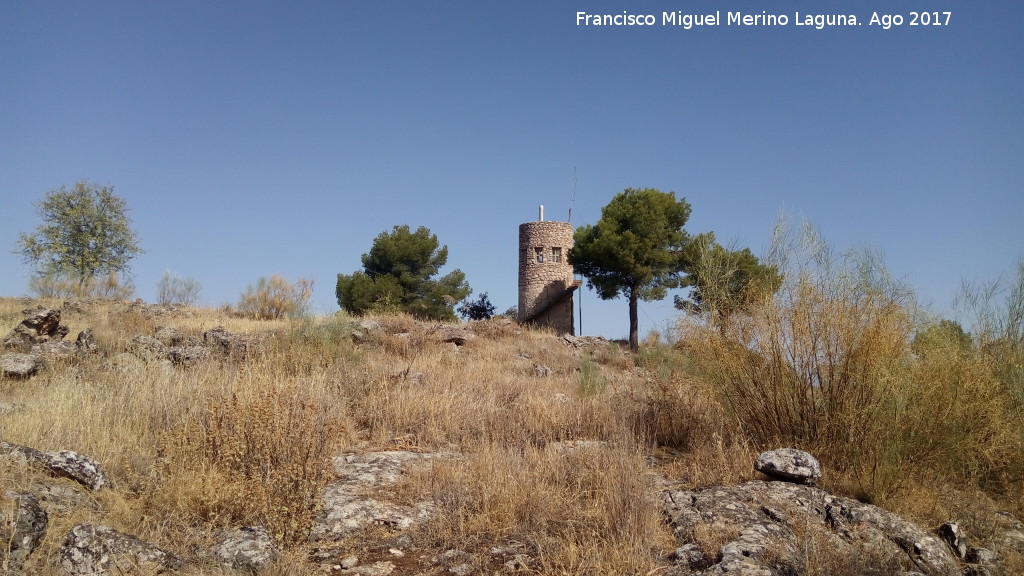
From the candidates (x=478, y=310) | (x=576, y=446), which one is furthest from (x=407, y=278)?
(x=576, y=446)

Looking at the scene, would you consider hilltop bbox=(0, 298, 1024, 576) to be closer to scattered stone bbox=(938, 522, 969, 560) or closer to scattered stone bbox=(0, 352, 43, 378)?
scattered stone bbox=(938, 522, 969, 560)

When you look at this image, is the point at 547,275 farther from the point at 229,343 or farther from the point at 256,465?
the point at 256,465

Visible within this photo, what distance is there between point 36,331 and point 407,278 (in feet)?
67.4

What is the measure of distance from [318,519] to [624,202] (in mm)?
25201

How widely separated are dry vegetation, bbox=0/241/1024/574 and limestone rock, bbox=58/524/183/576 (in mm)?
132

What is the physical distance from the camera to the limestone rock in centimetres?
341

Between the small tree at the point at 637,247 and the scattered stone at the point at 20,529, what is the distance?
928 inches

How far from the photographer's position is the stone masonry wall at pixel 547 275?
31.3 metres

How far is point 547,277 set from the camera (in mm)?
31422

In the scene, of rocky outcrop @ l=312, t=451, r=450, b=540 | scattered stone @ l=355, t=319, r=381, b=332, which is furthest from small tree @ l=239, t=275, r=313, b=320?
rocky outcrop @ l=312, t=451, r=450, b=540

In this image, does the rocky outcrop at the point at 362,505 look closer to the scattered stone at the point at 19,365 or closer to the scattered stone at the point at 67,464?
the scattered stone at the point at 67,464

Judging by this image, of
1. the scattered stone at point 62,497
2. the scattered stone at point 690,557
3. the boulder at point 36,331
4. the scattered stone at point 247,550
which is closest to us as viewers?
the scattered stone at point 247,550

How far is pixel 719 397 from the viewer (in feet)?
22.6

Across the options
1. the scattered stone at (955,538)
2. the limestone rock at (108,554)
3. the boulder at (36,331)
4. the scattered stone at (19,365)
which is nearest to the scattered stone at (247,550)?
the limestone rock at (108,554)
